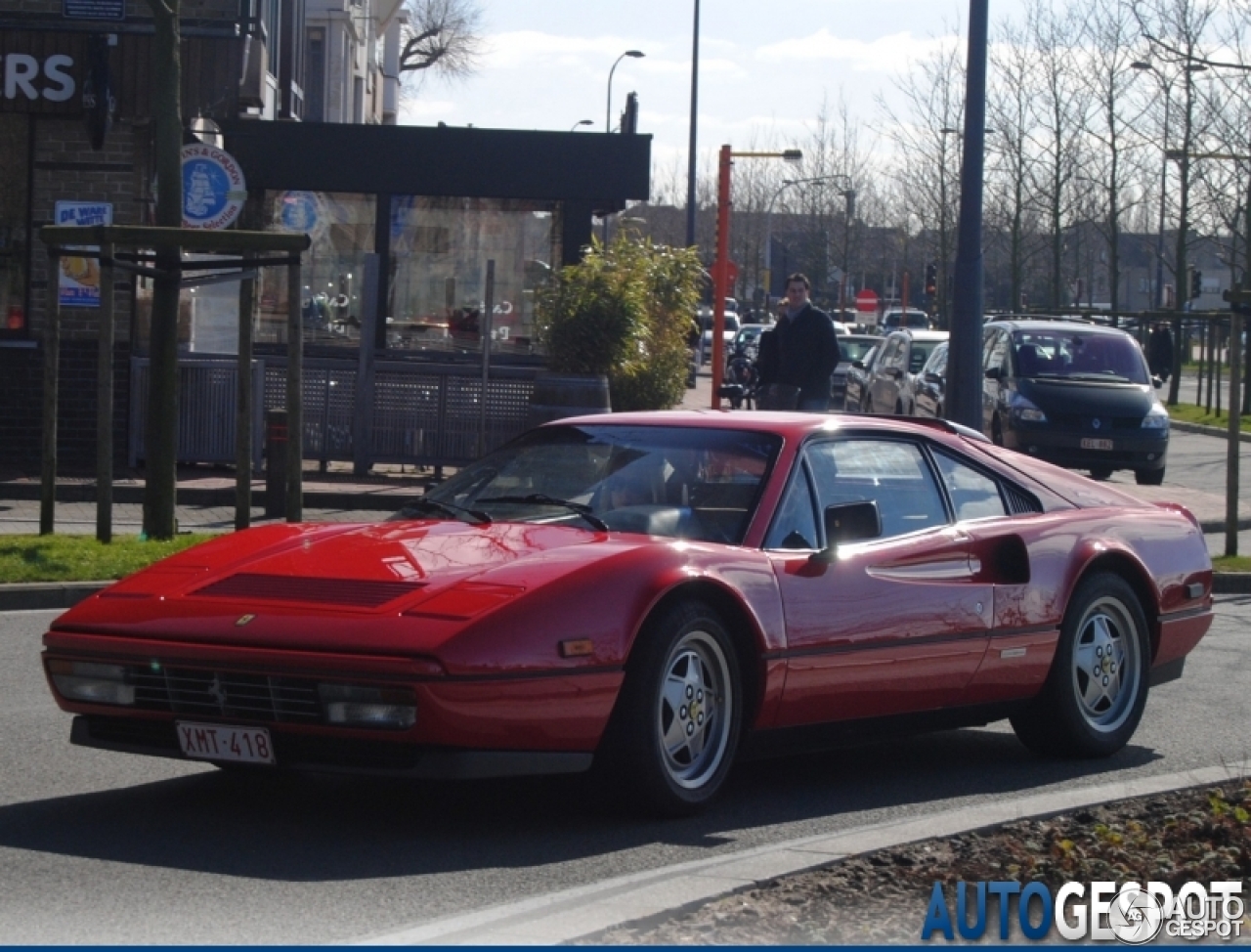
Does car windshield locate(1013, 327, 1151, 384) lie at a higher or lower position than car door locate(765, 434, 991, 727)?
higher

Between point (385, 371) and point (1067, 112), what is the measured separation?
95.6 feet

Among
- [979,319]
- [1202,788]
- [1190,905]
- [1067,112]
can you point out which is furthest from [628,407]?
[1067,112]

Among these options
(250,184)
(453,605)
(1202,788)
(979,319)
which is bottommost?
(1202,788)

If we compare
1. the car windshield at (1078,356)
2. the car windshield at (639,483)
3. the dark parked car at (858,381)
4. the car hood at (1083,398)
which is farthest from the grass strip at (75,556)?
the dark parked car at (858,381)

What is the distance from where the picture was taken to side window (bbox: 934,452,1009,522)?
7.66 metres

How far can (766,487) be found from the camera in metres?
6.93

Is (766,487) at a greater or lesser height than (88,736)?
greater

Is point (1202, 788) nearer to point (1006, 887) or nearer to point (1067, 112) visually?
Result: point (1006, 887)

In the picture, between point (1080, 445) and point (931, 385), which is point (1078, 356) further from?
point (931, 385)

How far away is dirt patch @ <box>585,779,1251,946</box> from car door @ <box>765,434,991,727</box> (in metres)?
0.97

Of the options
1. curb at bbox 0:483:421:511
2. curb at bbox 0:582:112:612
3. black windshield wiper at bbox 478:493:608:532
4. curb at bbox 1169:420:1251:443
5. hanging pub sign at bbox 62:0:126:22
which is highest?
hanging pub sign at bbox 62:0:126:22

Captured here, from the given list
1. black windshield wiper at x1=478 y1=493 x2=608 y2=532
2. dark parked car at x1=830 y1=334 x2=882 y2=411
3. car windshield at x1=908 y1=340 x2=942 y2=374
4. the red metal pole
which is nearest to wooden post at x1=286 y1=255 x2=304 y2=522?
black windshield wiper at x1=478 y1=493 x2=608 y2=532

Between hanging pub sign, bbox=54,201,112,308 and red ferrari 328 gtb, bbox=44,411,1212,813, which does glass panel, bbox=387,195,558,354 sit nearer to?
hanging pub sign, bbox=54,201,112,308
